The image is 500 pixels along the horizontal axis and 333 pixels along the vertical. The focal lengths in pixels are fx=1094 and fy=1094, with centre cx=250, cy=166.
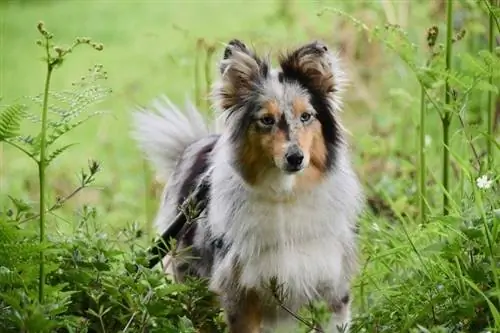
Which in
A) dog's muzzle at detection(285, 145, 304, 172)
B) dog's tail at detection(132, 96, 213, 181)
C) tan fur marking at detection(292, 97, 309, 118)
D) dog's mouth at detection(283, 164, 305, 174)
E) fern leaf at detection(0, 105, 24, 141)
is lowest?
dog's tail at detection(132, 96, 213, 181)

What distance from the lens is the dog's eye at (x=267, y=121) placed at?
3.76 metres

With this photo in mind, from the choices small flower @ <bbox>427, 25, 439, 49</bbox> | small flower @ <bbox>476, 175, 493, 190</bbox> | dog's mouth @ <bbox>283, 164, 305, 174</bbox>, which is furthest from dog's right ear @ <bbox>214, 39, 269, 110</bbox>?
small flower @ <bbox>476, 175, 493, 190</bbox>

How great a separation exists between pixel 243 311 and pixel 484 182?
991mm

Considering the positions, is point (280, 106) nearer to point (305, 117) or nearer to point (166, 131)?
point (305, 117)

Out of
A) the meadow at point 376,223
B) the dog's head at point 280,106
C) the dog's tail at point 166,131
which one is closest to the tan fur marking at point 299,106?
the dog's head at point 280,106

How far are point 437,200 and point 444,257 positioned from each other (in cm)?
175

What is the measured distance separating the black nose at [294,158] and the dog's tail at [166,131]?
1357 mm

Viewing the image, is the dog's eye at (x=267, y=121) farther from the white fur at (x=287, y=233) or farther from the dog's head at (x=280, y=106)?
the white fur at (x=287, y=233)

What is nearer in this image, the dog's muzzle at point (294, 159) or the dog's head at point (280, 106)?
the dog's muzzle at point (294, 159)

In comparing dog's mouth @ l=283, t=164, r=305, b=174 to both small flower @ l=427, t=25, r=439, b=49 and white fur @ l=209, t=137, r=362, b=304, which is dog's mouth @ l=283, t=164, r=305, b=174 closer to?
white fur @ l=209, t=137, r=362, b=304

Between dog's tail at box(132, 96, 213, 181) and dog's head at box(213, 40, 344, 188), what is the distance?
1.01 m

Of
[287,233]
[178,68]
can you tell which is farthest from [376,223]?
[178,68]

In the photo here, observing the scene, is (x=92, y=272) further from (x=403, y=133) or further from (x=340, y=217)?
(x=403, y=133)

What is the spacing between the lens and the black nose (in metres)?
3.64
